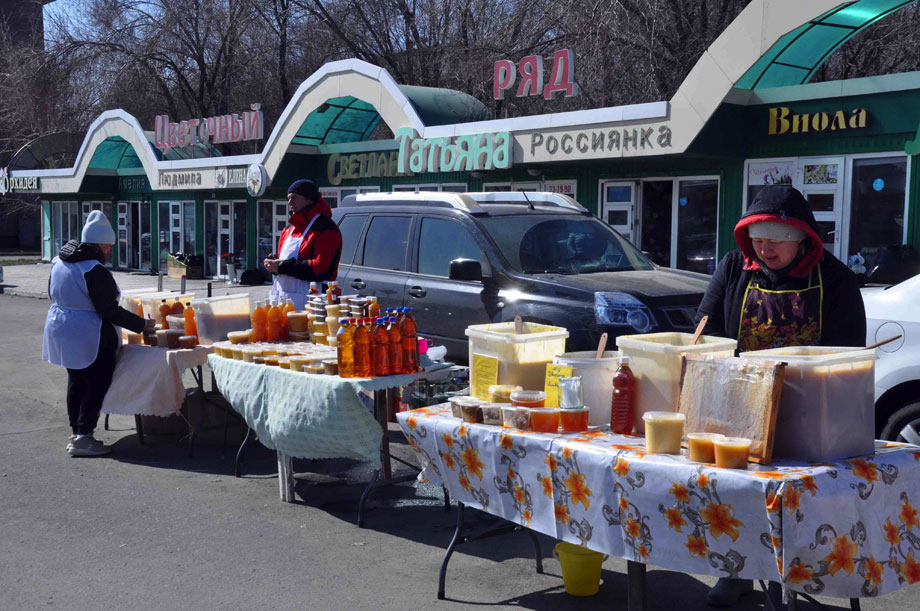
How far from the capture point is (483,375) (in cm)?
430

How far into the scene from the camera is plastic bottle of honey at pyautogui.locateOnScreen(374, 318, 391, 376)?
528 centimetres

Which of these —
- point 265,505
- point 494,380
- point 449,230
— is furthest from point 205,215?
point 494,380

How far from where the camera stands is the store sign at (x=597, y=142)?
47.8ft

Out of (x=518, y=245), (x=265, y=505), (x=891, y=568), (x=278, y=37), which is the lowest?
(x=265, y=505)

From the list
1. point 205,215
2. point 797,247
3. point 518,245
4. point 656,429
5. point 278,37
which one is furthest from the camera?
point 278,37

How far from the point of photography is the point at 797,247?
12.6 feet

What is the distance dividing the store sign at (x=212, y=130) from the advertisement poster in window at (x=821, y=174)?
1530 cm

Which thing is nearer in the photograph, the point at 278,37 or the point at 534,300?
the point at 534,300

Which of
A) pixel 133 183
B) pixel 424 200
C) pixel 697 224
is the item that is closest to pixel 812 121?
pixel 697 224

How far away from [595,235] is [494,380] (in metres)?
4.48

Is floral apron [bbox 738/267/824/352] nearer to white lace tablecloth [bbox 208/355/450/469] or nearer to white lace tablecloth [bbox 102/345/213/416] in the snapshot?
white lace tablecloth [bbox 208/355/450/469]

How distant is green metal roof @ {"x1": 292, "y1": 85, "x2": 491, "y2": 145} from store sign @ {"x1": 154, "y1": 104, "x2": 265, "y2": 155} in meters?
2.32

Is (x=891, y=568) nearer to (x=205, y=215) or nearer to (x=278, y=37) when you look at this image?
(x=205, y=215)

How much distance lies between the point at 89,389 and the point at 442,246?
3.28m
